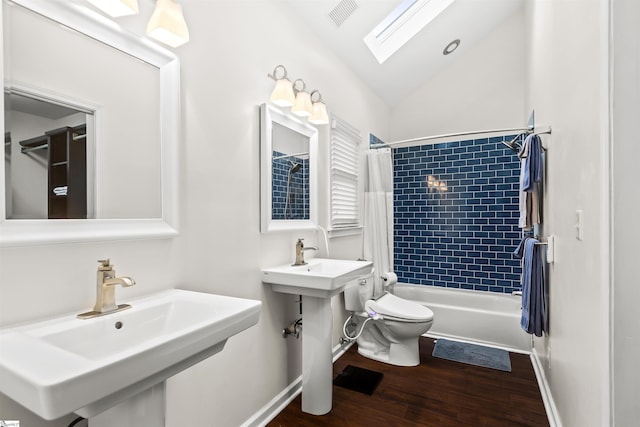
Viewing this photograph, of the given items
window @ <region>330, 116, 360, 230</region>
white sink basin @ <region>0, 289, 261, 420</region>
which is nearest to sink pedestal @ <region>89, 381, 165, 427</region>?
white sink basin @ <region>0, 289, 261, 420</region>

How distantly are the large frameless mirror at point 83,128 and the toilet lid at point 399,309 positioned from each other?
6.25 ft

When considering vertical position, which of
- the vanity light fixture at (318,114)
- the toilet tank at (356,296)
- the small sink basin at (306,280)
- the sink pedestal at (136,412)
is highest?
the vanity light fixture at (318,114)

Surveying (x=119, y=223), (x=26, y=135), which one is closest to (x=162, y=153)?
(x=119, y=223)

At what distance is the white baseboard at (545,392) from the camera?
195cm

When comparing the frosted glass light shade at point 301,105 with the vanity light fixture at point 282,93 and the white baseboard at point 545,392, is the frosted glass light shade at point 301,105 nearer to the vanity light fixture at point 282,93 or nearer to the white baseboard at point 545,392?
the vanity light fixture at point 282,93

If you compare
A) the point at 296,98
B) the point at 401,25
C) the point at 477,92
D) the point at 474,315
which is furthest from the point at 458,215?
the point at 296,98

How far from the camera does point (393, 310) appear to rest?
2748mm

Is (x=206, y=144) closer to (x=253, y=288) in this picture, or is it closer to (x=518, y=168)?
(x=253, y=288)

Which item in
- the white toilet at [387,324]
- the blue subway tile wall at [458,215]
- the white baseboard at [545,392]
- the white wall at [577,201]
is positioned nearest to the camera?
the white wall at [577,201]

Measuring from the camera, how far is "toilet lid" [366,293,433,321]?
2666mm

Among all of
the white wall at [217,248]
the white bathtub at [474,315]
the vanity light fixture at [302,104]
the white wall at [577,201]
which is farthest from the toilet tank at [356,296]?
the vanity light fixture at [302,104]

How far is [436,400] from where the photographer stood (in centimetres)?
223

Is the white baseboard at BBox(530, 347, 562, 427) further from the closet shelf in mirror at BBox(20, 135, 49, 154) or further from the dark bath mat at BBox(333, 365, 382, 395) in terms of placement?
the closet shelf in mirror at BBox(20, 135, 49, 154)

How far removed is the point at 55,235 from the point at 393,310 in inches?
92.7
